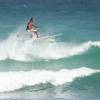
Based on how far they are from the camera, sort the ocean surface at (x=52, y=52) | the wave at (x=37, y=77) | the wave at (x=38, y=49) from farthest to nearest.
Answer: the wave at (x=38, y=49), the wave at (x=37, y=77), the ocean surface at (x=52, y=52)

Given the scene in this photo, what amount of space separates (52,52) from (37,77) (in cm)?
203

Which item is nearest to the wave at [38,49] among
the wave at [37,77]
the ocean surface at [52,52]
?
the ocean surface at [52,52]

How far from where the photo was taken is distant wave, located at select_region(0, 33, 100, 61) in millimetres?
13922

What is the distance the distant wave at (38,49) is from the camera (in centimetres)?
1392

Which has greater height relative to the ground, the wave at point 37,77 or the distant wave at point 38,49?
the distant wave at point 38,49

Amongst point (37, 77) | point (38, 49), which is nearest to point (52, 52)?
point (38, 49)

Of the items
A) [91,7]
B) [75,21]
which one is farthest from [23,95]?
[91,7]

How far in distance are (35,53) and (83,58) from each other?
4.89 feet

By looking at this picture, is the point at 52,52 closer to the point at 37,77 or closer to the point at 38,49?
the point at 38,49

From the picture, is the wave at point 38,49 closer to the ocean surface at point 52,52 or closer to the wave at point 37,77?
the ocean surface at point 52,52

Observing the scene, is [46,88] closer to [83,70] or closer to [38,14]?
[83,70]

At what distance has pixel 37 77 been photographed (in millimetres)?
12156

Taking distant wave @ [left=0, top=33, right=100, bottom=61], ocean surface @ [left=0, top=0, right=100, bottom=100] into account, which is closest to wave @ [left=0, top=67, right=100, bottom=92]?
ocean surface @ [left=0, top=0, right=100, bottom=100]

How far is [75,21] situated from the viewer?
52.7 ft
